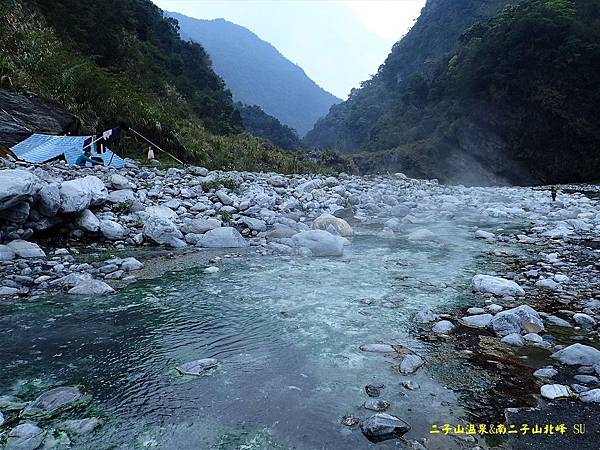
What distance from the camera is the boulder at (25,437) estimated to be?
178 cm

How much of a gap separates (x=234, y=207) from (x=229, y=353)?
4.77 metres

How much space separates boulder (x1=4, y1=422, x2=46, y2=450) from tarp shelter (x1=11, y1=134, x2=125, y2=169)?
690 centimetres

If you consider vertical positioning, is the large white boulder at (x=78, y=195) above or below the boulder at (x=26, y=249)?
above

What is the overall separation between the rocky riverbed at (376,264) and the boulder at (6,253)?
12mm

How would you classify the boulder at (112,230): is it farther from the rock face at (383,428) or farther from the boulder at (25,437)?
the rock face at (383,428)

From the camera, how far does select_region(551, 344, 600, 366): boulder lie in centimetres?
254

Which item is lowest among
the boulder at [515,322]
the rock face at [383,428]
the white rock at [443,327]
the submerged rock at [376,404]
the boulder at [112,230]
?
the boulder at [112,230]

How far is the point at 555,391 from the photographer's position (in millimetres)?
2258

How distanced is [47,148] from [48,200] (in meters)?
4.02

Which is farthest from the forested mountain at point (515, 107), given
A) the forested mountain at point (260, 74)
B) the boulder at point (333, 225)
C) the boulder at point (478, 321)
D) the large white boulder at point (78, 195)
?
the forested mountain at point (260, 74)

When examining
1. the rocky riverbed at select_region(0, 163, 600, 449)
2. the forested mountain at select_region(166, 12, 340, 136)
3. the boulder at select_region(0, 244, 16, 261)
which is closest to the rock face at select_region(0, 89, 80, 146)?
the rocky riverbed at select_region(0, 163, 600, 449)

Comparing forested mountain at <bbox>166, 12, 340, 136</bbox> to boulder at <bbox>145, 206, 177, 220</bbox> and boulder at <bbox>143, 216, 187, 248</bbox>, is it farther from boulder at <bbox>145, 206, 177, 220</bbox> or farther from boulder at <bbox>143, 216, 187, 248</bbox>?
boulder at <bbox>143, 216, 187, 248</bbox>

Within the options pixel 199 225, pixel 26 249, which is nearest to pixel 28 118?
pixel 199 225

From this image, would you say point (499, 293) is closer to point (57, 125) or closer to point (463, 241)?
point (463, 241)
